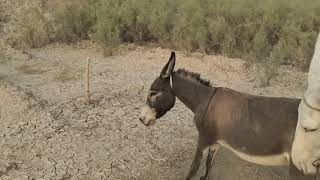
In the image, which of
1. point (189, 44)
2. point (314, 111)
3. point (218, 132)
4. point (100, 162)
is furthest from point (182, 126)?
point (314, 111)

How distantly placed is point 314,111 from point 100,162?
3.71 m

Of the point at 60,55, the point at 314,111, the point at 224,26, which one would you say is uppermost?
the point at 314,111

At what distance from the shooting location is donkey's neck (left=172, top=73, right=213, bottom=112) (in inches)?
214

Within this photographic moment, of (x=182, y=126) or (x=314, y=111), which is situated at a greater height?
(x=314, y=111)

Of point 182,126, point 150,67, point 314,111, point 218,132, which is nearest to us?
point 314,111

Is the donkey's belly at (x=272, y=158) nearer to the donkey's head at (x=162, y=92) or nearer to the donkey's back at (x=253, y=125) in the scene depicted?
the donkey's back at (x=253, y=125)

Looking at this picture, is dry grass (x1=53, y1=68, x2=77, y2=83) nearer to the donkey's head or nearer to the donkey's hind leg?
the donkey's head

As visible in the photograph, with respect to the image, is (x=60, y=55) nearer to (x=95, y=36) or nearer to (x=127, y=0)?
(x=95, y=36)

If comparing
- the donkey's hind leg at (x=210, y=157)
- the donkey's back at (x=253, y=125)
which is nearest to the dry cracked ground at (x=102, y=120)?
the donkey's hind leg at (x=210, y=157)

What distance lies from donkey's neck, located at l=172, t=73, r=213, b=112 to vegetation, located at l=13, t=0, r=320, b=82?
429cm

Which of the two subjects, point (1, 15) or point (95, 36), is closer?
point (95, 36)

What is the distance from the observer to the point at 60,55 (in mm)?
10625

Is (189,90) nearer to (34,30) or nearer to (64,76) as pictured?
(64,76)

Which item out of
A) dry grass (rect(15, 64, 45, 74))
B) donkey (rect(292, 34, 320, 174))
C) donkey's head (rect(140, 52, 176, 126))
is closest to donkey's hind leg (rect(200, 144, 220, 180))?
donkey's head (rect(140, 52, 176, 126))
